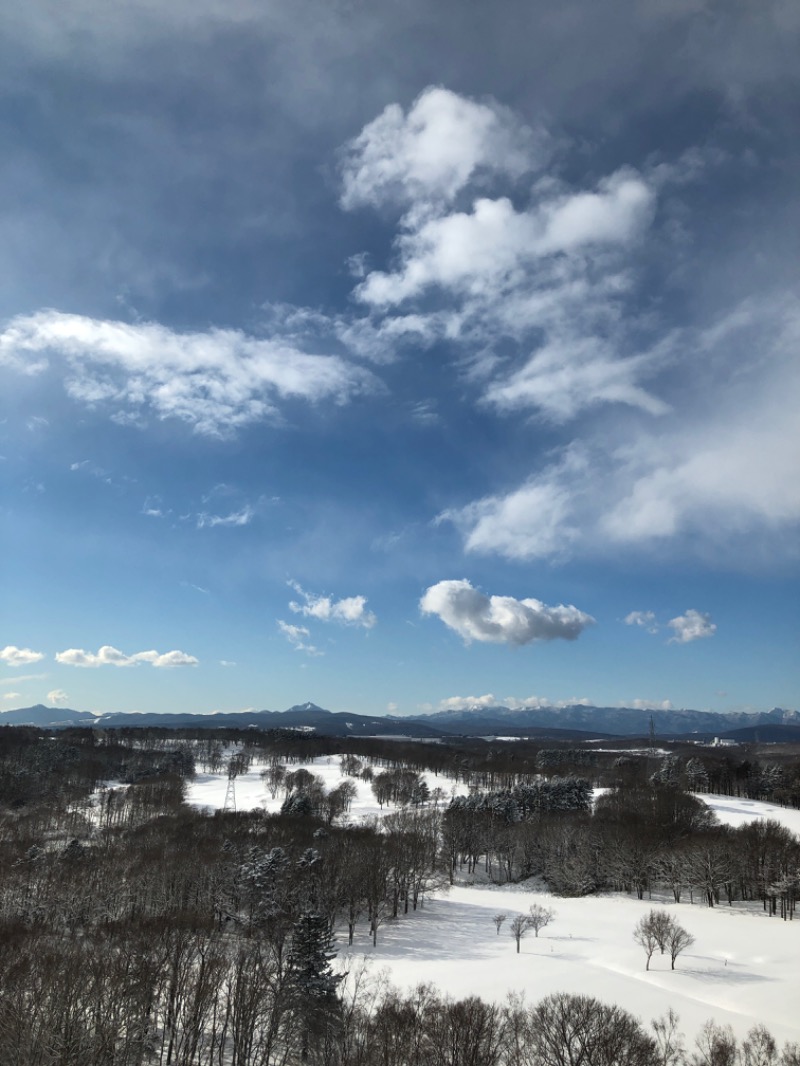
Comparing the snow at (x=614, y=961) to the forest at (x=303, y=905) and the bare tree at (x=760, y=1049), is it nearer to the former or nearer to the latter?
the forest at (x=303, y=905)

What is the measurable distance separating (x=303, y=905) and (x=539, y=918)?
1115 inches

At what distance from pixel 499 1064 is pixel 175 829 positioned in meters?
86.1

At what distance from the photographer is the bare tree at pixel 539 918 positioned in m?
72.1

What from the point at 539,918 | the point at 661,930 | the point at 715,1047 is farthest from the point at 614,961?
the point at 715,1047

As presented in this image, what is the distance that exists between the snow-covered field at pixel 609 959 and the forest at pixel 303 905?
14.1 feet

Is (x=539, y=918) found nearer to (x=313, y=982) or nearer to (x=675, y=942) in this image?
(x=675, y=942)

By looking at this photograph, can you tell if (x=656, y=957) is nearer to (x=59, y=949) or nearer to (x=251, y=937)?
(x=251, y=937)

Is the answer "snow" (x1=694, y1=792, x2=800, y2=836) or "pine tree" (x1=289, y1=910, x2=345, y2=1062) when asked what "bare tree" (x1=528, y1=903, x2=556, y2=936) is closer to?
"pine tree" (x1=289, y1=910, x2=345, y2=1062)

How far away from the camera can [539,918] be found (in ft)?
238

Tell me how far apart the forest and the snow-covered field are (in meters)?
4.30

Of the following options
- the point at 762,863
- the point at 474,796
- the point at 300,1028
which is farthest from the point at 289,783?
the point at 300,1028

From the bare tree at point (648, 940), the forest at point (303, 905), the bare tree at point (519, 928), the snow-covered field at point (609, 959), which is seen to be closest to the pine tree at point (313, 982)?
the forest at point (303, 905)

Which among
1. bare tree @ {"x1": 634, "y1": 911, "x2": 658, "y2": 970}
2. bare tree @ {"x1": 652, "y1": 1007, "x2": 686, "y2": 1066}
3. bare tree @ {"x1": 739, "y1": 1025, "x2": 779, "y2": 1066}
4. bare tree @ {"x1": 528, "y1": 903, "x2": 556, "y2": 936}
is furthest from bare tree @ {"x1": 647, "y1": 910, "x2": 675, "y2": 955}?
bare tree @ {"x1": 739, "y1": 1025, "x2": 779, "y2": 1066}

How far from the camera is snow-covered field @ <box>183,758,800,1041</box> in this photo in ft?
158
